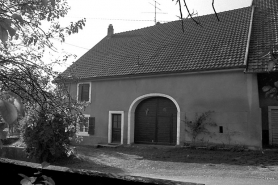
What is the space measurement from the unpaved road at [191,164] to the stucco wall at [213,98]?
109 cm

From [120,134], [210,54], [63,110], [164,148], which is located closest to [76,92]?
[120,134]

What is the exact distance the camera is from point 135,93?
58.6 feet

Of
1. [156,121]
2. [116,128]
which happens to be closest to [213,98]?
[156,121]

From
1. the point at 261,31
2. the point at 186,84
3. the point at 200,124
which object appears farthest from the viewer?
the point at 261,31

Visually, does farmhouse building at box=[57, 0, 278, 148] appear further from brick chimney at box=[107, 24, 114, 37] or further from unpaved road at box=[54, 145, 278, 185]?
brick chimney at box=[107, 24, 114, 37]

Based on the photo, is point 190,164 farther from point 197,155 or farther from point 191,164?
point 197,155

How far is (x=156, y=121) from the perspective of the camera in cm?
1745

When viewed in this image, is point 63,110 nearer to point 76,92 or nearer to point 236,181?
point 236,181

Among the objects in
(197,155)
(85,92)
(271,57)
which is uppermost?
(85,92)

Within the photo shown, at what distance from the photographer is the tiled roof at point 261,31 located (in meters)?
14.0

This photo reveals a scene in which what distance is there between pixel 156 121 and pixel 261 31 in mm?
8290

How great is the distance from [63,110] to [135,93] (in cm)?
1333

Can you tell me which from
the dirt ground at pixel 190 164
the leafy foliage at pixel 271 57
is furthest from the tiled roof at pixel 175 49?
the leafy foliage at pixel 271 57

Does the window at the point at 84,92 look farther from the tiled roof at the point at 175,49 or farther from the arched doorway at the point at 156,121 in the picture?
the arched doorway at the point at 156,121
